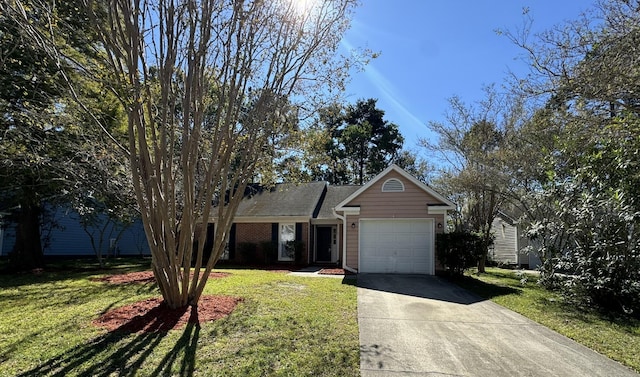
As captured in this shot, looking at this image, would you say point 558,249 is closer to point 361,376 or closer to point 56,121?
point 361,376

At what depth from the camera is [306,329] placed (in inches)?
244

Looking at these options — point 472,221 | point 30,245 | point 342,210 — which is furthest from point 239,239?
point 472,221

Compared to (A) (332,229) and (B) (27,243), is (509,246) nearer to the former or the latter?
(A) (332,229)

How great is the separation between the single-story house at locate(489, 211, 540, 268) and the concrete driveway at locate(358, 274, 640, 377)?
46.0 ft

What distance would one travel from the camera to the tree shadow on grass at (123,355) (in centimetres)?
447

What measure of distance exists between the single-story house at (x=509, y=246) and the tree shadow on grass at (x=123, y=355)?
19.3 metres

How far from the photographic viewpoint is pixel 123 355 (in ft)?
16.2

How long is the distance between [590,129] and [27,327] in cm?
1074

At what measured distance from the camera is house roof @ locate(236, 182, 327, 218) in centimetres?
1833

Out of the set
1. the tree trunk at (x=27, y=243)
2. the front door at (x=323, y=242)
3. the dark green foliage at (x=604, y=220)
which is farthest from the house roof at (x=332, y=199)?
the tree trunk at (x=27, y=243)

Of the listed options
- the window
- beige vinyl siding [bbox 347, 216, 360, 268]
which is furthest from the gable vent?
the window

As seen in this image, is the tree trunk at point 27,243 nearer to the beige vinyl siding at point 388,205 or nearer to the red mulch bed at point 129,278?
the red mulch bed at point 129,278

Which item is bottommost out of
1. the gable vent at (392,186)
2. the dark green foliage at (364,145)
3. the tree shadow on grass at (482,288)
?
the tree shadow on grass at (482,288)

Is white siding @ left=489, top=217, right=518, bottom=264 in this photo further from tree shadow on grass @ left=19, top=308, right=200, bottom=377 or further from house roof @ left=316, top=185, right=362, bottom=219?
tree shadow on grass @ left=19, top=308, right=200, bottom=377
